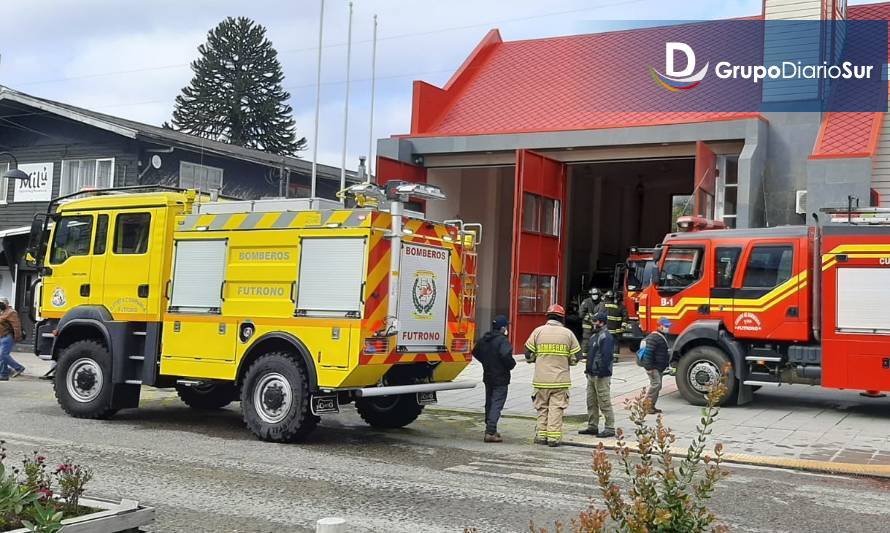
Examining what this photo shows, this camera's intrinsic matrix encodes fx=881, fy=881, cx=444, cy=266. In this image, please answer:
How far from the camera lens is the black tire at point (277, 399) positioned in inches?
394

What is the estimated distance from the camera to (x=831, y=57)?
22.1 metres

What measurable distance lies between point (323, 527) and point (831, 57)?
21.7 m

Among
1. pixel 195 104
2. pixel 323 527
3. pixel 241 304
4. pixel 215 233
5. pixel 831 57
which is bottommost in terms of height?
pixel 323 527

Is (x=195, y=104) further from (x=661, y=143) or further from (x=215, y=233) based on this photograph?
(x=215, y=233)

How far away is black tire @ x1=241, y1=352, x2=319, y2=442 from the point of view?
32.8 feet

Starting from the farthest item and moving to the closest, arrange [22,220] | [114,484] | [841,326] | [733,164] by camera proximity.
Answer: [22,220] → [733,164] → [841,326] → [114,484]

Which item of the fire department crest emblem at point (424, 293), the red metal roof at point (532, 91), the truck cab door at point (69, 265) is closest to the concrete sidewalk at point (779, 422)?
the fire department crest emblem at point (424, 293)

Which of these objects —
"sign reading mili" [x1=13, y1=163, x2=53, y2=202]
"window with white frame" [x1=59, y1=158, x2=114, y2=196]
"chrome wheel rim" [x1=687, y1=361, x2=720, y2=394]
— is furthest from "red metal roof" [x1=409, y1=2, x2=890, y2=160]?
"sign reading mili" [x1=13, y1=163, x2=53, y2=202]

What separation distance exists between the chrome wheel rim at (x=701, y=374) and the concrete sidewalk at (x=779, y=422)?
1.19ft

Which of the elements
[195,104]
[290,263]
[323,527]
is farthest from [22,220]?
[195,104]

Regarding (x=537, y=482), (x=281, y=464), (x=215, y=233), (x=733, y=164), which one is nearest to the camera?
(x=537, y=482)

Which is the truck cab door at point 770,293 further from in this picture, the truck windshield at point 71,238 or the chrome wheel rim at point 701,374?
the truck windshield at point 71,238

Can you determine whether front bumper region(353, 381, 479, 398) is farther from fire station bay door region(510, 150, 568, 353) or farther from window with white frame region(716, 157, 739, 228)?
window with white frame region(716, 157, 739, 228)

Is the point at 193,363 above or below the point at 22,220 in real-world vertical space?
below
